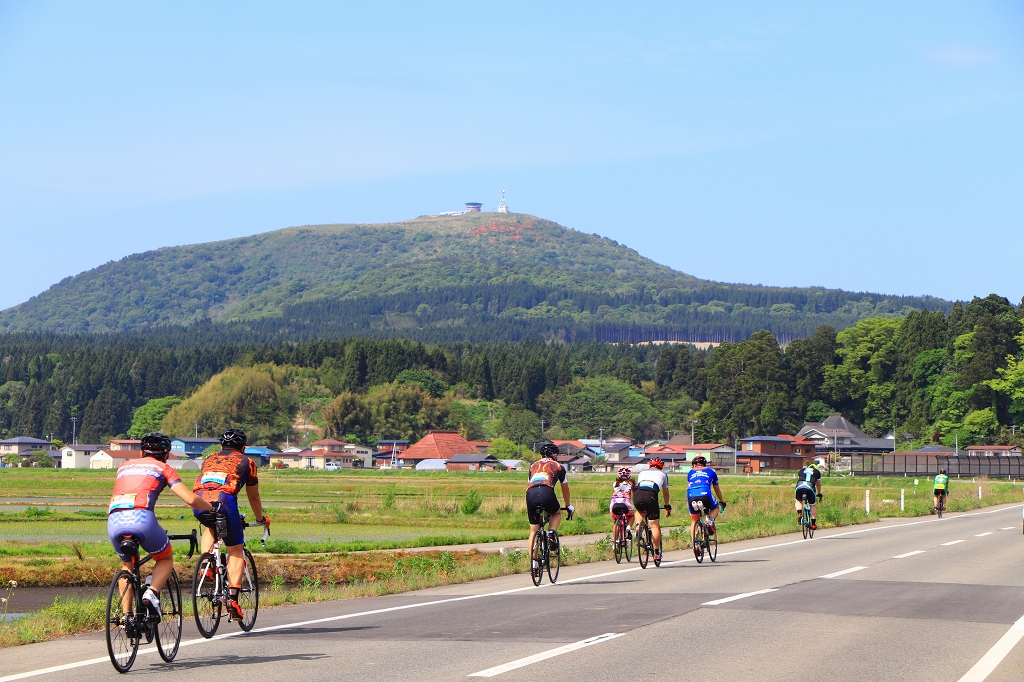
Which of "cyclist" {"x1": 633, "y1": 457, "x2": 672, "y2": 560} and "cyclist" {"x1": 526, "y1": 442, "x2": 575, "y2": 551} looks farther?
"cyclist" {"x1": 633, "y1": 457, "x2": 672, "y2": 560}

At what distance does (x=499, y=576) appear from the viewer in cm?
1984

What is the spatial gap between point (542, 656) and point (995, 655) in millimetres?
4080

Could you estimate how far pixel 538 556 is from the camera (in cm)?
1725

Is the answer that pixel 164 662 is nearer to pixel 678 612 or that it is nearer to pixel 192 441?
pixel 678 612

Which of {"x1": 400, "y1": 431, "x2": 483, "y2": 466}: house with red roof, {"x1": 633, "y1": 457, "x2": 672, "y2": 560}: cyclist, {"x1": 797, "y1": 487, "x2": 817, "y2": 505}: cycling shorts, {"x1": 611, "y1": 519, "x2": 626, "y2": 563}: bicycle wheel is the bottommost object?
{"x1": 400, "y1": 431, "x2": 483, "y2": 466}: house with red roof

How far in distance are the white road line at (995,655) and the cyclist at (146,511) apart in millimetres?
6593

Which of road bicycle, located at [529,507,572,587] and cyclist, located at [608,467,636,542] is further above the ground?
cyclist, located at [608,467,636,542]

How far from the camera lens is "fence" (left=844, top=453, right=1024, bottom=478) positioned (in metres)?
98.5

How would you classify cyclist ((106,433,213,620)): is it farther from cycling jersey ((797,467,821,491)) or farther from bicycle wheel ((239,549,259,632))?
cycling jersey ((797,467,821,491))

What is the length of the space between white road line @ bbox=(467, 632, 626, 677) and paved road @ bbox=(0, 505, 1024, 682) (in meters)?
0.03

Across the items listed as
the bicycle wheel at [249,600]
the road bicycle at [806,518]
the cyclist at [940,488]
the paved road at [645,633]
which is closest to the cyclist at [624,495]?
the paved road at [645,633]

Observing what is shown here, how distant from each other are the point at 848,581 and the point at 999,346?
118962mm

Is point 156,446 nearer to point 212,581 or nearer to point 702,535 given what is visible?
point 212,581

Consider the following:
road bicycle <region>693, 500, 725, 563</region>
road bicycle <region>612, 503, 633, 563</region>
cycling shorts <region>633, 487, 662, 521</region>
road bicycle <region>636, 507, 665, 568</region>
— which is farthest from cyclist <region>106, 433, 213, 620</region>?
road bicycle <region>693, 500, 725, 563</region>
